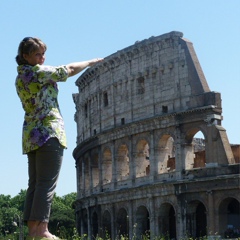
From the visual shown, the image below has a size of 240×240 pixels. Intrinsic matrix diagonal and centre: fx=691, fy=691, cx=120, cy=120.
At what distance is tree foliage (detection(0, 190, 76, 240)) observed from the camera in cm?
8295

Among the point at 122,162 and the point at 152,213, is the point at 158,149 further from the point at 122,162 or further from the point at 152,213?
the point at 122,162

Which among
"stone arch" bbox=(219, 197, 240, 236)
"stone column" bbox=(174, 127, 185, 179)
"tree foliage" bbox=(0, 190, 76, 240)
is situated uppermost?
"tree foliage" bbox=(0, 190, 76, 240)

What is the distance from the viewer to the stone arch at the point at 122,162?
44.8 meters

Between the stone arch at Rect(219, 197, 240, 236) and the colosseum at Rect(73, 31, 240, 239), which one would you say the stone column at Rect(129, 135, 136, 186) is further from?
the stone arch at Rect(219, 197, 240, 236)

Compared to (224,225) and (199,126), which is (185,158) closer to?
(199,126)

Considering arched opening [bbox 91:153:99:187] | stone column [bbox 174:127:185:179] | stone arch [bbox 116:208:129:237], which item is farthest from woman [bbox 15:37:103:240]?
arched opening [bbox 91:153:99:187]

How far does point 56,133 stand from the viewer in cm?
627

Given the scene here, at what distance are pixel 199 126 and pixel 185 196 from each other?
13.1ft

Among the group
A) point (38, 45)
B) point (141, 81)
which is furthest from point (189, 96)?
point (38, 45)

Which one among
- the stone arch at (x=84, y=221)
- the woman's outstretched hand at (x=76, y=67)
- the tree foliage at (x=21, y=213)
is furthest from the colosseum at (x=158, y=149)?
the tree foliage at (x=21, y=213)

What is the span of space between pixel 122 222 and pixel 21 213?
52530 millimetres

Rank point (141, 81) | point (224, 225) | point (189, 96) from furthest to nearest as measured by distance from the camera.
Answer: point (141, 81)
point (189, 96)
point (224, 225)

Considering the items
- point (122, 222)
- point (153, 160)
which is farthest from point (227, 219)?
point (122, 222)

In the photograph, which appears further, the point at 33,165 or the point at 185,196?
the point at 185,196
